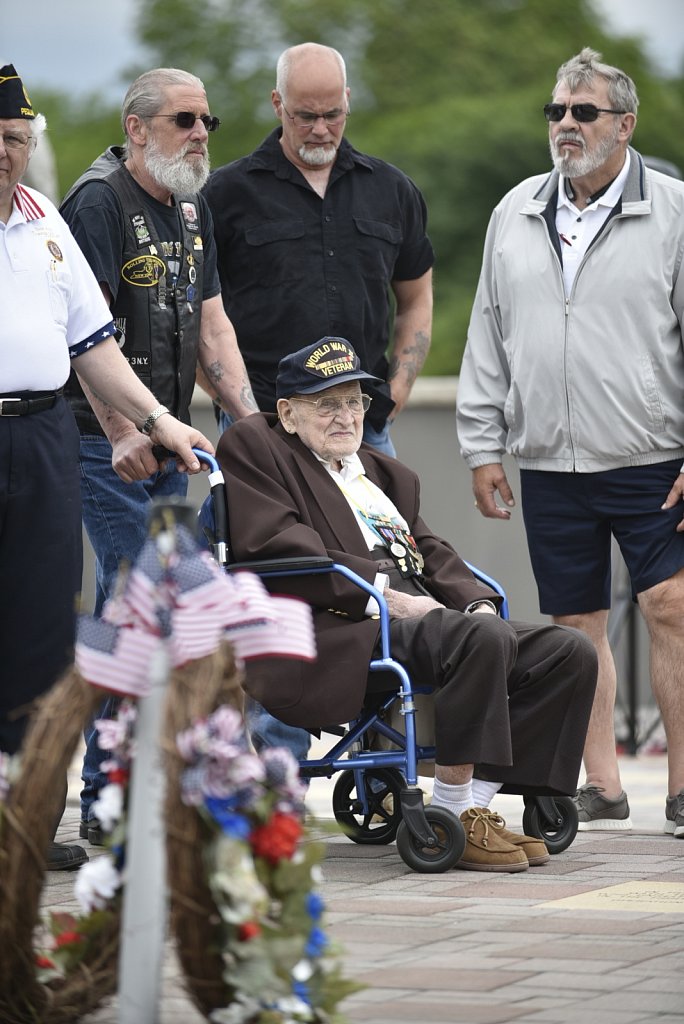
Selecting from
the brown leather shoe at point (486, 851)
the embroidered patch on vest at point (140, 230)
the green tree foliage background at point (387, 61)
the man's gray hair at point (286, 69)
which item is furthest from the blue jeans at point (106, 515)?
the green tree foliage background at point (387, 61)

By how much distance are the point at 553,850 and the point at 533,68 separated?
58.4 m

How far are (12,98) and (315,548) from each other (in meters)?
1.60

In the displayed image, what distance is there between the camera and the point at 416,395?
10.7 metres

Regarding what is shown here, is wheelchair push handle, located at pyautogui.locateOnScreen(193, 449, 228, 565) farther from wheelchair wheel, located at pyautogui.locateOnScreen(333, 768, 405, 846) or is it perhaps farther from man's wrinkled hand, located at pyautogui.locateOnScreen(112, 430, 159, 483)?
wheelchair wheel, located at pyautogui.locateOnScreen(333, 768, 405, 846)

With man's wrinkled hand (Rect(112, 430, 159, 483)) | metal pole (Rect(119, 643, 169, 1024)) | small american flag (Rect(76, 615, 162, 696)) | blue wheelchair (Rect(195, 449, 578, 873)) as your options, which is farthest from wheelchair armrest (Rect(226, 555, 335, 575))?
metal pole (Rect(119, 643, 169, 1024))

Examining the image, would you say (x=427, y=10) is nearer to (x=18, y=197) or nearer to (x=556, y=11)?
(x=556, y=11)

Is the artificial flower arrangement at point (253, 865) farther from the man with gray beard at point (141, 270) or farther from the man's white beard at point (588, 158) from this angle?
the man's white beard at point (588, 158)

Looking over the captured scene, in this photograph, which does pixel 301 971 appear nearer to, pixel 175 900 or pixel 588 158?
pixel 175 900

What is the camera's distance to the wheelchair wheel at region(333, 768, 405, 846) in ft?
19.5

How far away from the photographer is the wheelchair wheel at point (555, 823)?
229 inches

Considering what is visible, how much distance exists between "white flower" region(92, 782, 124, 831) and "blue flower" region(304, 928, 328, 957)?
43cm

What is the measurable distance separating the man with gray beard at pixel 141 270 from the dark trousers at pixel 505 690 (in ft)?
3.04

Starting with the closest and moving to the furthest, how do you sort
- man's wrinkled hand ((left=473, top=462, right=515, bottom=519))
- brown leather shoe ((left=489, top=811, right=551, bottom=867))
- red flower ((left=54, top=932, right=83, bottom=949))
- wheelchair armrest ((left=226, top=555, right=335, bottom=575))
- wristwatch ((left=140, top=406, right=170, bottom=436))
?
red flower ((left=54, top=932, right=83, bottom=949)), wristwatch ((left=140, top=406, right=170, bottom=436)), wheelchair armrest ((left=226, top=555, right=335, bottom=575)), brown leather shoe ((left=489, top=811, right=551, bottom=867)), man's wrinkled hand ((left=473, top=462, right=515, bottom=519))

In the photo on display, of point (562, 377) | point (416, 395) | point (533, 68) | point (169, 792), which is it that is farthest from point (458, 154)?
point (169, 792)
